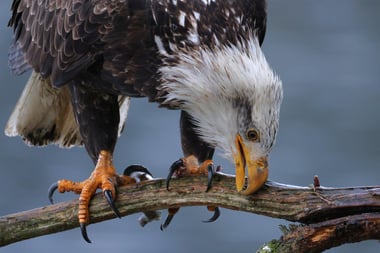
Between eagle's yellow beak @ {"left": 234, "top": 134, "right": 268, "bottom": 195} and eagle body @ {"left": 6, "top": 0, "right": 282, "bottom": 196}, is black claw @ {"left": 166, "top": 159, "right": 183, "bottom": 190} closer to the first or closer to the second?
eagle body @ {"left": 6, "top": 0, "right": 282, "bottom": 196}

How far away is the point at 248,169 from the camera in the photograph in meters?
4.84

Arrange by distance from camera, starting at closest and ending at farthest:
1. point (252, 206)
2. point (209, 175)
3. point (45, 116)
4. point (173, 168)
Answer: point (252, 206) → point (209, 175) → point (173, 168) → point (45, 116)

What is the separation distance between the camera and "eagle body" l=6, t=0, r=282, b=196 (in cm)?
490

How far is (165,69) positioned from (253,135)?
582 millimetres

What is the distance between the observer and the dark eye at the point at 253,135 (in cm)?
483

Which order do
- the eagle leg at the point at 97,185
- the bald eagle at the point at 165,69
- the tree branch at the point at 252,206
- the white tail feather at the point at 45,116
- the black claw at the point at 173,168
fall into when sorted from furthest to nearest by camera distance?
1. the white tail feather at the point at 45,116
2. the eagle leg at the point at 97,185
3. the black claw at the point at 173,168
4. the bald eagle at the point at 165,69
5. the tree branch at the point at 252,206

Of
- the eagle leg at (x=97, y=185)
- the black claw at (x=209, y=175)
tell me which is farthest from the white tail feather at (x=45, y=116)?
the black claw at (x=209, y=175)

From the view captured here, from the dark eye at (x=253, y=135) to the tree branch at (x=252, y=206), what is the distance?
0.20 m

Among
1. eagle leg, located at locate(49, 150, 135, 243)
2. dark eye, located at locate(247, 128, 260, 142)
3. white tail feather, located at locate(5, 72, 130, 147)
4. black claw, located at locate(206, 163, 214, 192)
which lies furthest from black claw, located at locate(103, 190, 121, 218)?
white tail feather, located at locate(5, 72, 130, 147)

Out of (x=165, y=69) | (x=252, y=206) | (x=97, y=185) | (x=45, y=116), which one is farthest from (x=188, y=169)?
(x=45, y=116)

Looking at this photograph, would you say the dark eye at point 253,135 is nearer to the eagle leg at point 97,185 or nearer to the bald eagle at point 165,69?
the bald eagle at point 165,69

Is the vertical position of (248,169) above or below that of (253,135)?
below

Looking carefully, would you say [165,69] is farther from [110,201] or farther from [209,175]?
[110,201]

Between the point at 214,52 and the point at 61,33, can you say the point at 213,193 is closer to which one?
the point at 214,52
